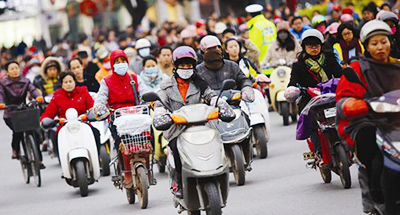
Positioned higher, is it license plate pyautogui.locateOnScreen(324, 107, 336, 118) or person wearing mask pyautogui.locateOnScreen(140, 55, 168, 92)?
person wearing mask pyautogui.locateOnScreen(140, 55, 168, 92)

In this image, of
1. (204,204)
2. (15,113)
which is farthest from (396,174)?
(15,113)

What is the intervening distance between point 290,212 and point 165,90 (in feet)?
5.97


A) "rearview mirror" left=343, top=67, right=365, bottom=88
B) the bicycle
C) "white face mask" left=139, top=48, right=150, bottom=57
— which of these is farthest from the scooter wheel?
"white face mask" left=139, top=48, right=150, bottom=57

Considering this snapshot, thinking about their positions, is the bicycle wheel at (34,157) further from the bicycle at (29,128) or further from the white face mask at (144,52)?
the white face mask at (144,52)

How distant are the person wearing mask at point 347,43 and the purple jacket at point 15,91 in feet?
16.2

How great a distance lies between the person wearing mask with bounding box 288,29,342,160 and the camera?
12242 mm

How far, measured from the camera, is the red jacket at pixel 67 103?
15.6 m

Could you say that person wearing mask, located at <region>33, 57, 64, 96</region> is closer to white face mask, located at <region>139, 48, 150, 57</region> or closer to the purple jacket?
the purple jacket

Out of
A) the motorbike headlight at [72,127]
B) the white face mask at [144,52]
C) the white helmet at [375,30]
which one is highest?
the white helmet at [375,30]

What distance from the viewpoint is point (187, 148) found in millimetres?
10125

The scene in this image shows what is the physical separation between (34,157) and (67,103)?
1.64 m

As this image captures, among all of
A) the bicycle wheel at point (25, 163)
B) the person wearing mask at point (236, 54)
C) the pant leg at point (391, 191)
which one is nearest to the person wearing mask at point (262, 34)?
the person wearing mask at point (236, 54)

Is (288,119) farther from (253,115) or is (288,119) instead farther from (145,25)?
(145,25)

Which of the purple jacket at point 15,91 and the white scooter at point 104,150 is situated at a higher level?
the purple jacket at point 15,91
